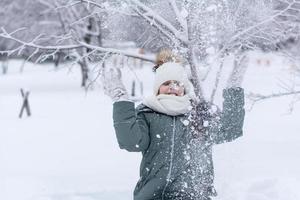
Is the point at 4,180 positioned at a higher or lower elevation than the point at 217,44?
lower

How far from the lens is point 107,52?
710cm

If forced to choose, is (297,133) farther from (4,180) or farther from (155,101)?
(155,101)

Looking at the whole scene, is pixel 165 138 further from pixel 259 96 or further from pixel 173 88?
pixel 259 96

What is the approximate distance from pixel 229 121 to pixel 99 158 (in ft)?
21.8

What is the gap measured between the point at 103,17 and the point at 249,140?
17.0 ft

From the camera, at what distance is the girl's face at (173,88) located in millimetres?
3516

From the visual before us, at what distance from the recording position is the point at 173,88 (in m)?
3.52

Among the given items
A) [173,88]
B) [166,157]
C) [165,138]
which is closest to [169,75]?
[173,88]

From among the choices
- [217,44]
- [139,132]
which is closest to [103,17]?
[217,44]

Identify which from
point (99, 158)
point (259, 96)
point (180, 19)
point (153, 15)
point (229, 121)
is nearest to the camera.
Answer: point (229, 121)

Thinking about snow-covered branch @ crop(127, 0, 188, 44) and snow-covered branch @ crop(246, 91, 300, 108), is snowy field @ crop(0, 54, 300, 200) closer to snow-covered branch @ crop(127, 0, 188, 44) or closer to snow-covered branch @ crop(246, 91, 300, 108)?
snow-covered branch @ crop(246, 91, 300, 108)

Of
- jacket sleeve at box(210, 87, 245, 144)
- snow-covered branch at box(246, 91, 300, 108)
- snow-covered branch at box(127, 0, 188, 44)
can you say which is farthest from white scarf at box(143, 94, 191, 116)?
snow-covered branch at box(246, 91, 300, 108)

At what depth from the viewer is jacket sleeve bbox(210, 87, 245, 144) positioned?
3.71 metres

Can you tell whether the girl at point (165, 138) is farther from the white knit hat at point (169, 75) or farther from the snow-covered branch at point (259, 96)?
the snow-covered branch at point (259, 96)
